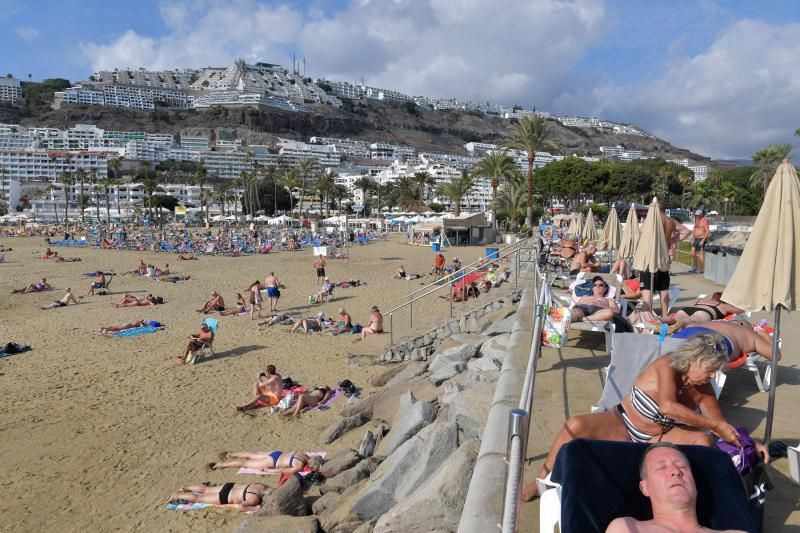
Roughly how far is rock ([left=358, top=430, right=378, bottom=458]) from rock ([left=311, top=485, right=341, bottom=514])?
87cm

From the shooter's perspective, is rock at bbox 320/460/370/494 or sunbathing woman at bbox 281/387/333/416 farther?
sunbathing woman at bbox 281/387/333/416

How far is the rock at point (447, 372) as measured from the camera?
697 centimetres

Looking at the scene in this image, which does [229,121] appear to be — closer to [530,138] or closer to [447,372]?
[530,138]

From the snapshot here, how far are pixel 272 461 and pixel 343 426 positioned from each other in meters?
1.08

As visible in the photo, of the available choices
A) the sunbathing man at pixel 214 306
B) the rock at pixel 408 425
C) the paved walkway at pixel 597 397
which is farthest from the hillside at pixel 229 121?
A: the rock at pixel 408 425

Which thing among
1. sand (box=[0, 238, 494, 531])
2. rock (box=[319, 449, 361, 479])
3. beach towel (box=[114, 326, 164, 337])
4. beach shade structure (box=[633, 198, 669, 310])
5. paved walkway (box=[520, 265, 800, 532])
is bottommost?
sand (box=[0, 238, 494, 531])

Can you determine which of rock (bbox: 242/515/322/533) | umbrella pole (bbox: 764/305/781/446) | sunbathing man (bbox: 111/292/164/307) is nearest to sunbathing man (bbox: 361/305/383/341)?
rock (bbox: 242/515/322/533)

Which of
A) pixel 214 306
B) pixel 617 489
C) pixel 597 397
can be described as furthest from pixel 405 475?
pixel 214 306

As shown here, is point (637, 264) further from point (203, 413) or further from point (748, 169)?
point (748, 169)

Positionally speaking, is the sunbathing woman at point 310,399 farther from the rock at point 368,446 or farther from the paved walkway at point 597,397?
the paved walkway at point 597,397

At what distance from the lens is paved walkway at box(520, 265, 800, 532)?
9.47ft

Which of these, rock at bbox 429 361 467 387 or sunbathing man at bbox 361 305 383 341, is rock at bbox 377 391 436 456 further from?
sunbathing man at bbox 361 305 383 341

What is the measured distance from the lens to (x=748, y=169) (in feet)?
250

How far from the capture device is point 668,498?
6.97 ft
